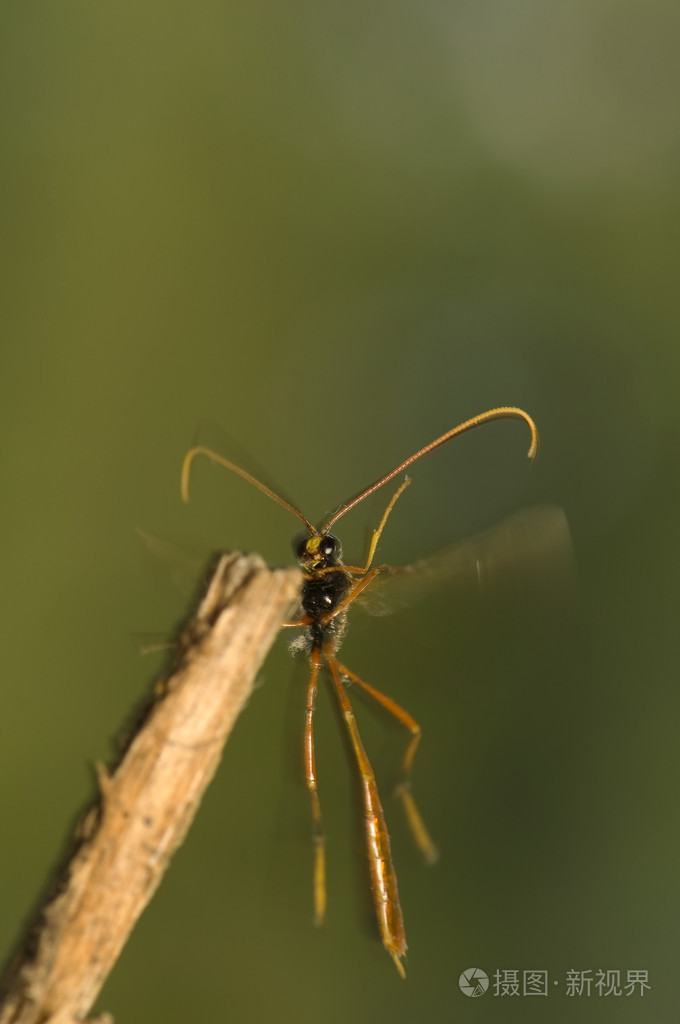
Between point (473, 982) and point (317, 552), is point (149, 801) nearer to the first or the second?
point (317, 552)

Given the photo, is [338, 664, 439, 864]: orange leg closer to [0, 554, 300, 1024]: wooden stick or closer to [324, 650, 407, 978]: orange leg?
[324, 650, 407, 978]: orange leg

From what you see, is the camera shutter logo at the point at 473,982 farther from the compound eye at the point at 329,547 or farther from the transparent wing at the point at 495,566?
the compound eye at the point at 329,547

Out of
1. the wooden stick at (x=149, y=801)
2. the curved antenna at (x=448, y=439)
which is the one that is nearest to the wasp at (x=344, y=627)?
the curved antenna at (x=448, y=439)

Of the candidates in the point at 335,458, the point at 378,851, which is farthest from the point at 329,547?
the point at 335,458

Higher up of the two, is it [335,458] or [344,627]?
[335,458]

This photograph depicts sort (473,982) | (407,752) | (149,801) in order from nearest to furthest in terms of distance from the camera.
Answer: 1. (149,801)
2. (407,752)
3. (473,982)
